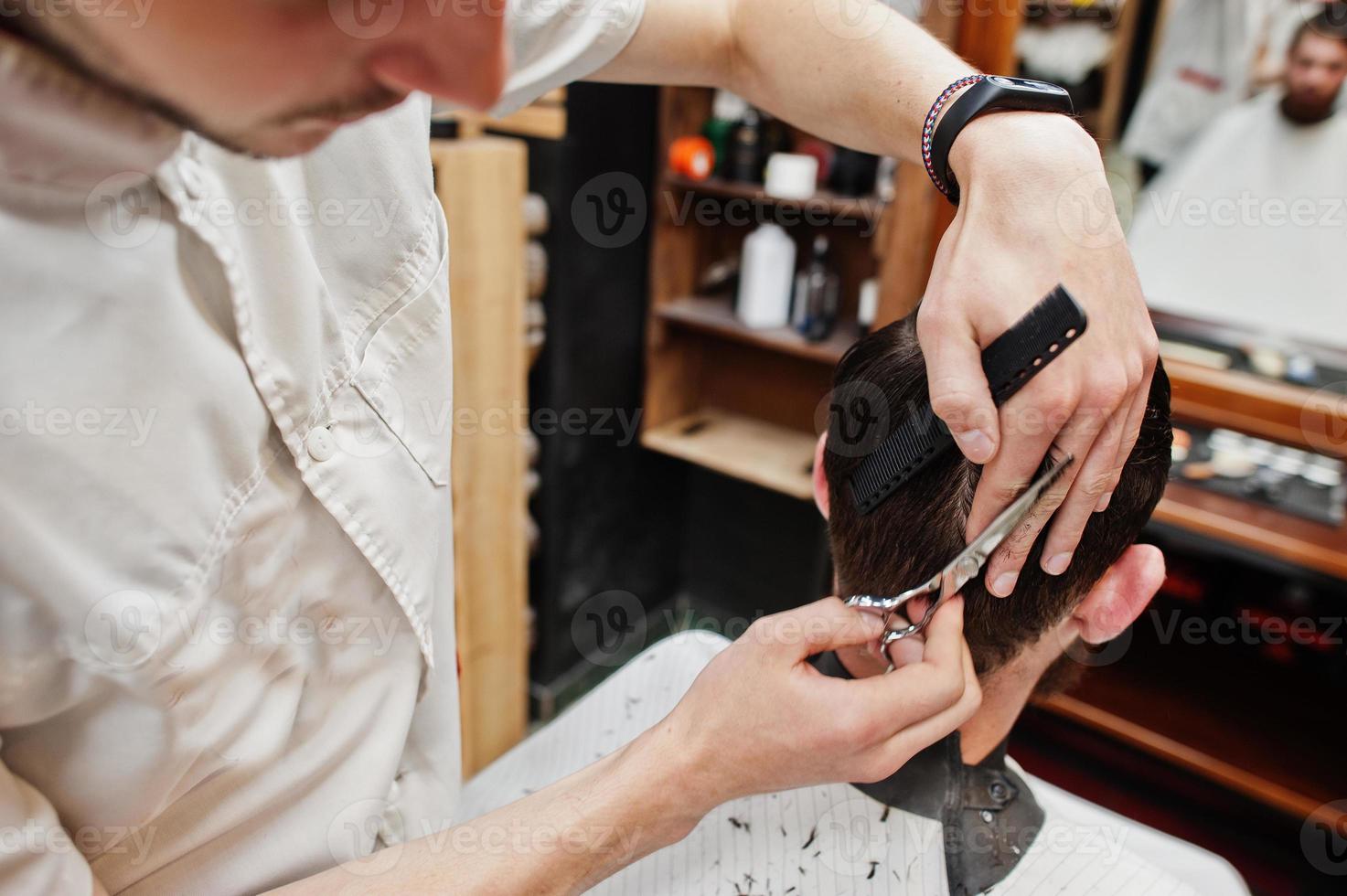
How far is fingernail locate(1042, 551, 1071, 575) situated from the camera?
0.83 metres

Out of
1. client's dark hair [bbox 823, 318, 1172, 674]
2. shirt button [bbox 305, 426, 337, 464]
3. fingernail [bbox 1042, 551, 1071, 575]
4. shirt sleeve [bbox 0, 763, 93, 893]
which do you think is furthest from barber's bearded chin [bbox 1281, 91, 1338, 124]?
shirt sleeve [bbox 0, 763, 93, 893]

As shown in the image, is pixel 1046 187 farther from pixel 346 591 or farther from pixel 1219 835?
pixel 1219 835

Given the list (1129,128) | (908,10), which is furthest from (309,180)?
(1129,128)

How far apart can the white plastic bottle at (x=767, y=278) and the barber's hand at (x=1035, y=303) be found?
1754 millimetres

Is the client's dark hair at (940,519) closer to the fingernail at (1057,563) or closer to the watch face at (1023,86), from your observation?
the fingernail at (1057,563)

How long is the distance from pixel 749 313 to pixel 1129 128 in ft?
3.42

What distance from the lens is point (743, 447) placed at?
8.97 feet

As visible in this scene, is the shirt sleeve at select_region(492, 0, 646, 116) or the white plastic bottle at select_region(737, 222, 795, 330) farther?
the white plastic bottle at select_region(737, 222, 795, 330)

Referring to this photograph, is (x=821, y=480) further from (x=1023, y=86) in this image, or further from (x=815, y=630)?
(x=1023, y=86)

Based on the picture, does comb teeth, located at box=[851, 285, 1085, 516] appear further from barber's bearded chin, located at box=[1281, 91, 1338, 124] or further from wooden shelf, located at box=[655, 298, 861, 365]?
barber's bearded chin, located at box=[1281, 91, 1338, 124]

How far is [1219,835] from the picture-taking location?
2.22 metres

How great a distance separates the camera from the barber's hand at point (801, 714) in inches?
29.2

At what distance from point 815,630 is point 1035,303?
0.34 metres

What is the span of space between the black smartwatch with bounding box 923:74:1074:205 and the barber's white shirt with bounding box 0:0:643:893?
14.4 inches
